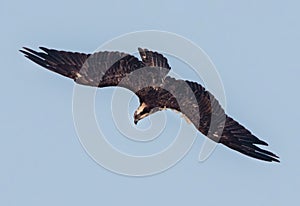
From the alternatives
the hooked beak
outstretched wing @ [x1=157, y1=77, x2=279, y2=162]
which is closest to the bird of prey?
outstretched wing @ [x1=157, y1=77, x2=279, y2=162]

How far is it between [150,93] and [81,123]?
1780 millimetres

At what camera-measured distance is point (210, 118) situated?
4016cm

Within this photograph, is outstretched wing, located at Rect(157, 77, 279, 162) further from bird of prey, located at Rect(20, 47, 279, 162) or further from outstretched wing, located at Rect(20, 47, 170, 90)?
outstretched wing, located at Rect(20, 47, 170, 90)

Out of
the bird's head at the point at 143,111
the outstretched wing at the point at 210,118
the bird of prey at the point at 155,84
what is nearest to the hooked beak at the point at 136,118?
the bird's head at the point at 143,111

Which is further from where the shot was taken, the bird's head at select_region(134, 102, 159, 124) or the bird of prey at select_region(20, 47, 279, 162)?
the bird's head at select_region(134, 102, 159, 124)

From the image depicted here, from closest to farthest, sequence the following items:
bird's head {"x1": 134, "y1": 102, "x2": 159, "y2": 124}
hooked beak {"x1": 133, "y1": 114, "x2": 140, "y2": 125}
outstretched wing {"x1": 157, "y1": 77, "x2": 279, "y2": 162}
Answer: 1. outstretched wing {"x1": 157, "y1": 77, "x2": 279, "y2": 162}
2. bird's head {"x1": 134, "y1": 102, "x2": 159, "y2": 124}
3. hooked beak {"x1": 133, "y1": 114, "x2": 140, "y2": 125}

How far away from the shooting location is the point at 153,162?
40.9 meters

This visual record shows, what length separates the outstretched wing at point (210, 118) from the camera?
131ft

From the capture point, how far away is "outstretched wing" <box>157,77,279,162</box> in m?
40.1

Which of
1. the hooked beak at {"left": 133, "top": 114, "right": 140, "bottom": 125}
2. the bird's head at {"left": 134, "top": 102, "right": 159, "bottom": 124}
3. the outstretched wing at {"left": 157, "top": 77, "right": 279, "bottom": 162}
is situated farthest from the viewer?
the hooked beak at {"left": 133, "top": 114, "right": 140, "bottom": 125}

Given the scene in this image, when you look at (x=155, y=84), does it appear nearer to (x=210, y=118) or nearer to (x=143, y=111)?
(x=143, y=111)

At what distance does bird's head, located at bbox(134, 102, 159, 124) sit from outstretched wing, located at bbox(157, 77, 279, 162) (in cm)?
79

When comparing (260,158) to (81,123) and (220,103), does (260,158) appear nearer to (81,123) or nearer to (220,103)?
(220,103)

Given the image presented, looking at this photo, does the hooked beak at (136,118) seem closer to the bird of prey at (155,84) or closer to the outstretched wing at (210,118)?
the bird of prey at (155,84)
